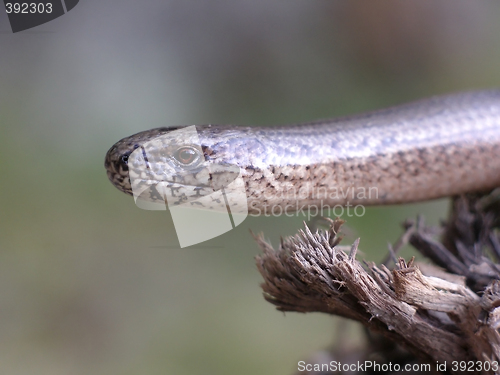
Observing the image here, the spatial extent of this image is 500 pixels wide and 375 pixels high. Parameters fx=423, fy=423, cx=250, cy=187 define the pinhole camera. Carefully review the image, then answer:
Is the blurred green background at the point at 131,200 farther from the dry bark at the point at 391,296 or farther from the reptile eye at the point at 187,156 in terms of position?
the reptile eye at the point at 187,156

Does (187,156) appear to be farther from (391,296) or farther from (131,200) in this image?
(131,200)

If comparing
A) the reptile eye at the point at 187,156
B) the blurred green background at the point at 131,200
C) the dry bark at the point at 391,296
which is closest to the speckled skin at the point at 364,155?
the reptile eye at the point at 187,156

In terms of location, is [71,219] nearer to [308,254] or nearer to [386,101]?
[308,254]

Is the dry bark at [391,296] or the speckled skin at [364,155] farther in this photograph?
the speckled skin at [364,155]

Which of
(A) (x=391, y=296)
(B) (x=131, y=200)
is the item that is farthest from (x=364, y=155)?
(B) (x=131, y=200)

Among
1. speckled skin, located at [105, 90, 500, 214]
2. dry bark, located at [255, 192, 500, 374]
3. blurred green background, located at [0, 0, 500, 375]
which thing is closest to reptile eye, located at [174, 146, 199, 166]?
speckled skin, located at [105, 90, 500, 214]

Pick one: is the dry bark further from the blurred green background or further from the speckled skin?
the blurred green background

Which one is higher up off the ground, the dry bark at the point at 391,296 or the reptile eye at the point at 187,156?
the reptile eye at the point at 187,156

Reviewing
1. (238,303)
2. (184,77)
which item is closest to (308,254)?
(238,303)

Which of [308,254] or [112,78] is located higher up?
[112,78]
